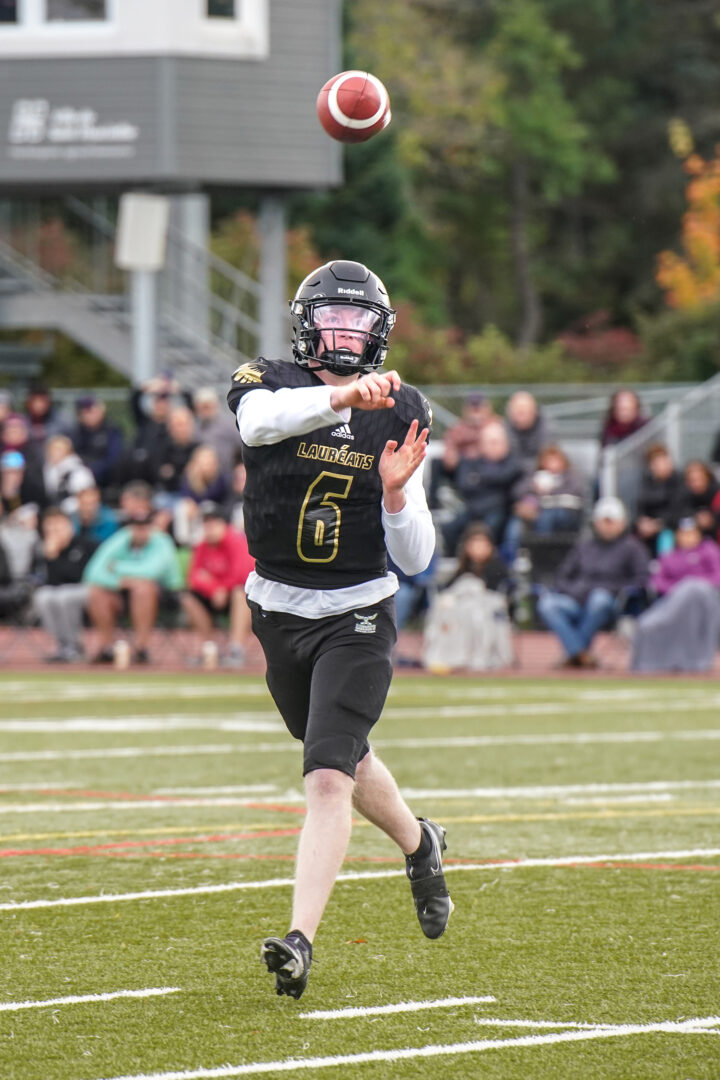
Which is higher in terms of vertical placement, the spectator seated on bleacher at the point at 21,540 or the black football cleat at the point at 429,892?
the black football cleat at the point at 429,892

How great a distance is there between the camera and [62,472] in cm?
1881

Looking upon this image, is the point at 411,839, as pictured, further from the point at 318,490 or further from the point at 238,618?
the point at 238,618

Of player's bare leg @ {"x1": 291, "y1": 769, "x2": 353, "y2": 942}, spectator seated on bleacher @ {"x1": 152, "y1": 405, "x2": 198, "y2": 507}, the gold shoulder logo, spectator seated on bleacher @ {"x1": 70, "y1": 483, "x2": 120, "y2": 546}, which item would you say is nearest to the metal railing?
spectator seated on bleacher @ {"x1": 152, "y1": 405, "x2": 198, "y2": 507}

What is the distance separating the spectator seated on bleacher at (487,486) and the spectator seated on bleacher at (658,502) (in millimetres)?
1178

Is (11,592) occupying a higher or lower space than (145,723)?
lower

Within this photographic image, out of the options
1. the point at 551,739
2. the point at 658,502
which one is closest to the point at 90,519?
the point at 658,502

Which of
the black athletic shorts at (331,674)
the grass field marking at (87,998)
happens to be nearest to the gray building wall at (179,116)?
the black athletic shorts at (331,674)

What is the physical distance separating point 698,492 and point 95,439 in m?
6.09

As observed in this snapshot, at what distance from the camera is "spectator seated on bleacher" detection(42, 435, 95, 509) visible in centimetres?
1850

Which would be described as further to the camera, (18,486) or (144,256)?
(144,256)

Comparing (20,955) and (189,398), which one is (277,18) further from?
(20,955)

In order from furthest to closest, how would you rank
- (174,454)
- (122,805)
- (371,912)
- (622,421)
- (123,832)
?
(622,421), (174,454), (122,805), (123,832), (371,912)

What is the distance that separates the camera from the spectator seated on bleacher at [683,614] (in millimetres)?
15859

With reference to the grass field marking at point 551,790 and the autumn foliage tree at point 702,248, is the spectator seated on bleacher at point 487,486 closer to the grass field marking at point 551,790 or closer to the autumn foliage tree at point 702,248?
the grass field marking at point 551,790
